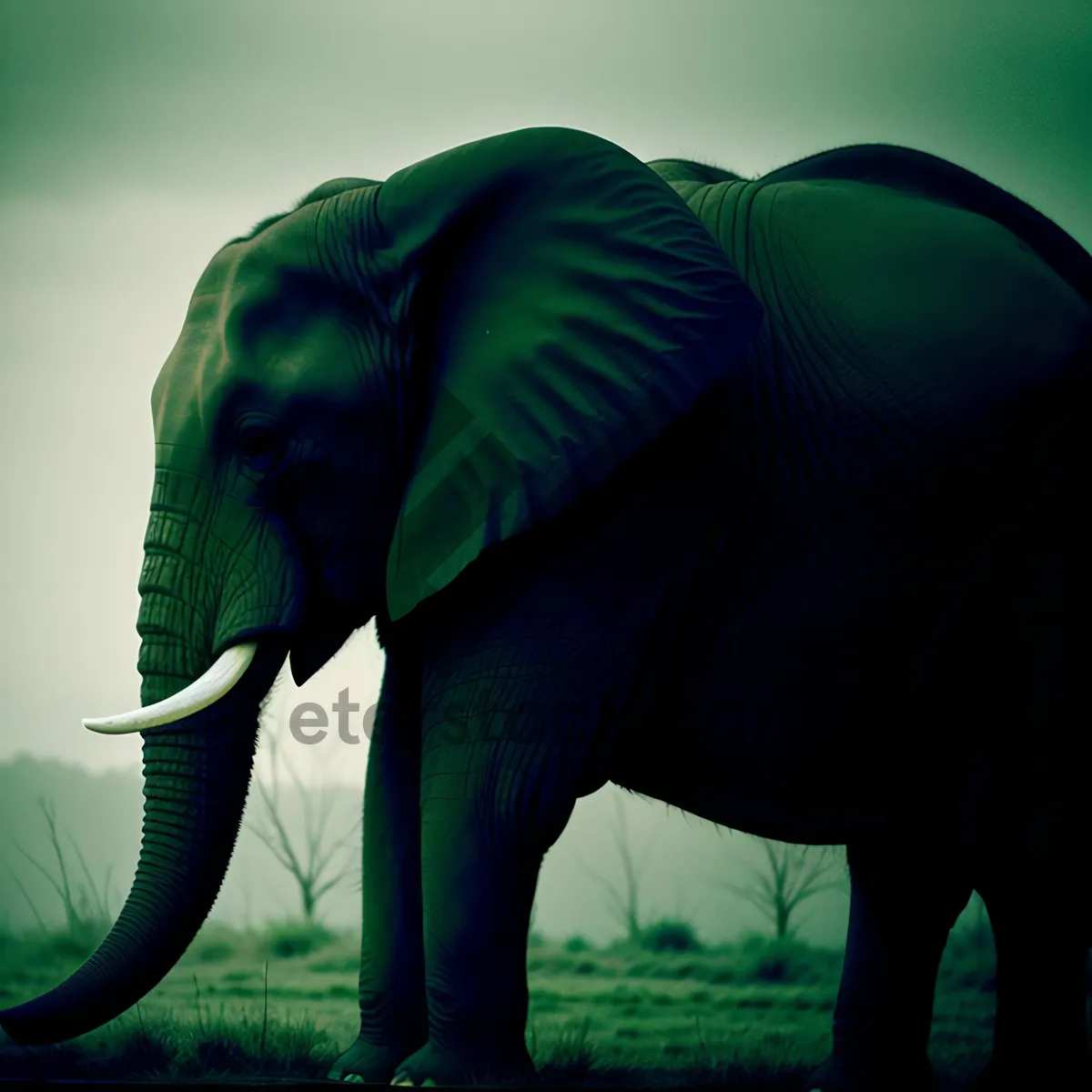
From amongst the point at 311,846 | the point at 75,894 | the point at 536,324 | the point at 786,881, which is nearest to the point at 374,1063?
the point at 536,324

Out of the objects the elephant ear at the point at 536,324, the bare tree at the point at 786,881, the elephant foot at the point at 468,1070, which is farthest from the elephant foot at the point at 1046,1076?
the bare tree at the point at 786,881

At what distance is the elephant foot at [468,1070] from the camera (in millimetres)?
1891

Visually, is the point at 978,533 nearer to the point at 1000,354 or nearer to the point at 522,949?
the point at 1000,354

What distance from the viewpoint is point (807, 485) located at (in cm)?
198

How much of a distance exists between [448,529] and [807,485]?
422 millimetres

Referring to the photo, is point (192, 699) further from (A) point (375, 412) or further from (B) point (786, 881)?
(B) point (786, 881)

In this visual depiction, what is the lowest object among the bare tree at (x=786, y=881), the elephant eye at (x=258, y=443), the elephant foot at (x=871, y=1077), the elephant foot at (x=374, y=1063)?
the elephant foot at (x=871, y=1077)

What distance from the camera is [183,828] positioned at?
6.40 feet

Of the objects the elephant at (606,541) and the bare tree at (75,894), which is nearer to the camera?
the elephant at (606,541)

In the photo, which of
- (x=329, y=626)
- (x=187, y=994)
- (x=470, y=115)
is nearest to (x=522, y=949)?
(x=329, y=626)

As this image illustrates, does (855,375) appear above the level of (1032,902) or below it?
above

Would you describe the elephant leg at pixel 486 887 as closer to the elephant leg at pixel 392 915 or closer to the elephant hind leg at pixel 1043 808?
the elephant leg at pixel 392 915

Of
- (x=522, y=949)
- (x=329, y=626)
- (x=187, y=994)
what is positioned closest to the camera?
(x=522, y=949)

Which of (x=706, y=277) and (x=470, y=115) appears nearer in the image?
(x=706, y=277)
